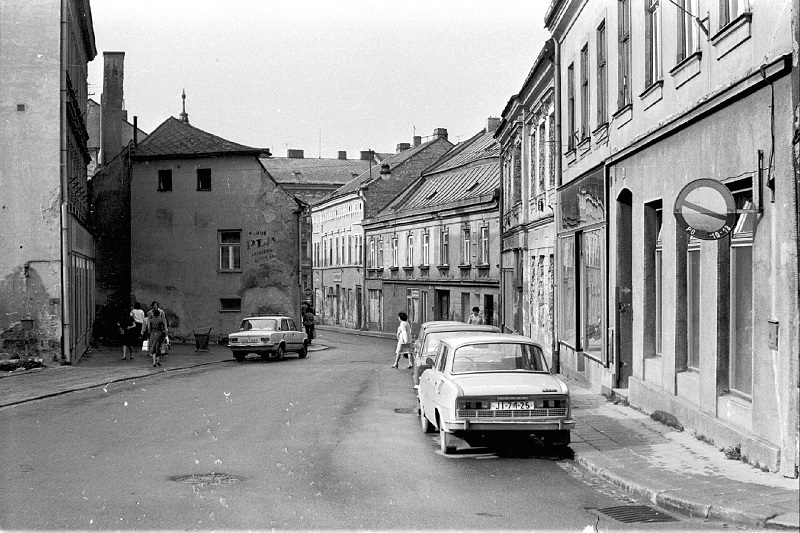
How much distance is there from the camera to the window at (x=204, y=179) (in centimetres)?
4247

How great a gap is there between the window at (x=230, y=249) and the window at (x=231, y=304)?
1.37 meters

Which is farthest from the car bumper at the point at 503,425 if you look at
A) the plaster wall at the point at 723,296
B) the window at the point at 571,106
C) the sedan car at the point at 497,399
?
the window at the point at 571,106

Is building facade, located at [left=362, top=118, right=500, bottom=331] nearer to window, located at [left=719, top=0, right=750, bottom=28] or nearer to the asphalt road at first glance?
the asphalt road

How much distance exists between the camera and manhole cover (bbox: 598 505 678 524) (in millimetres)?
8373

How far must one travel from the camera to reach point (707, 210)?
1042 centimetres

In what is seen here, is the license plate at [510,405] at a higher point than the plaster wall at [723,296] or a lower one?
lower

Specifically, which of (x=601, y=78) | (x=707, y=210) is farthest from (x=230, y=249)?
(x=707, y=210)

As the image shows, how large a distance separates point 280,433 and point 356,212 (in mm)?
54559

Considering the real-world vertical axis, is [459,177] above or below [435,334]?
above

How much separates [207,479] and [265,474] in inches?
24.6

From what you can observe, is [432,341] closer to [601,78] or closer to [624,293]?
[624,293]

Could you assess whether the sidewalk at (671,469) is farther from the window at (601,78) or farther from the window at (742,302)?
the window at (601,78)

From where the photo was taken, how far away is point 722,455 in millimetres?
10977

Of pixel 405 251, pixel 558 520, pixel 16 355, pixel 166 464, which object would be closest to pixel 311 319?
pixel 405 251
